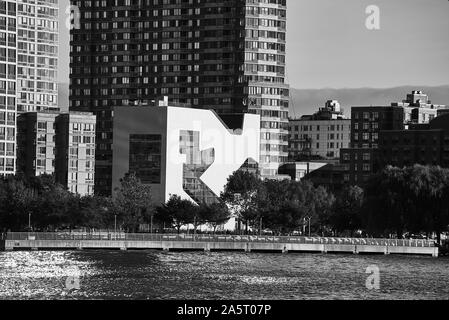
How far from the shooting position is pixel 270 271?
163 meters

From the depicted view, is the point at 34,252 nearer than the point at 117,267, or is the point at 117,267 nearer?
the point at 117,267

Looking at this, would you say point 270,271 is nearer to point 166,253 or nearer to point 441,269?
point 441,269

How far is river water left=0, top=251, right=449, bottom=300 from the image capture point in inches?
5246

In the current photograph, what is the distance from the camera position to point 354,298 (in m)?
132

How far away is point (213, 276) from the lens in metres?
153

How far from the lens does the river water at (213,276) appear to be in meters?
133

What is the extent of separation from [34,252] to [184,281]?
49.4 meters
